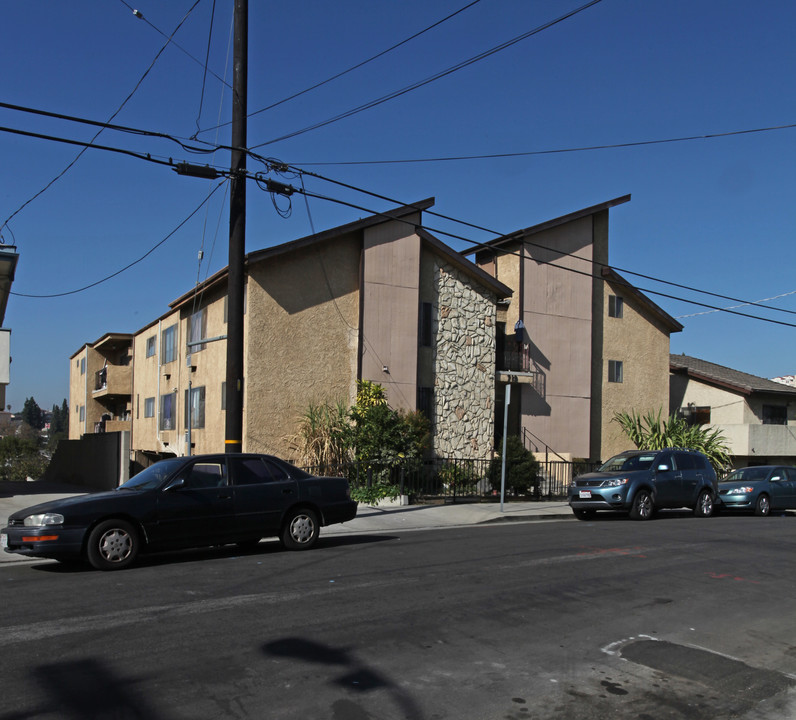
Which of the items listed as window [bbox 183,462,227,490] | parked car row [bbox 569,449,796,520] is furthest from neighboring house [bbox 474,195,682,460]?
window [bbox 183,462,227,490]

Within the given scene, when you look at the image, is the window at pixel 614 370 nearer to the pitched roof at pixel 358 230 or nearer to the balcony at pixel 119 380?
the pitched roof at pixel 358 230

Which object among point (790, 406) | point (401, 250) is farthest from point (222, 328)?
point (790, 406)

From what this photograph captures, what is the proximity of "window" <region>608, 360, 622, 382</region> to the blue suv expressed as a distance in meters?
12.5

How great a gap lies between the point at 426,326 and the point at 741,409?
1724 cm

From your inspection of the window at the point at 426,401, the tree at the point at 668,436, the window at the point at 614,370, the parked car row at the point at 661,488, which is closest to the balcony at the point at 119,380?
the window at the point at 426,401

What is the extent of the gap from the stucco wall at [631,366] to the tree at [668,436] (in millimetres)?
391

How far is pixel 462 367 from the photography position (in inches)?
1057

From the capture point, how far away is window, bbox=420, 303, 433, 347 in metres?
26.1

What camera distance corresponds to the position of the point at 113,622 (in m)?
7.00

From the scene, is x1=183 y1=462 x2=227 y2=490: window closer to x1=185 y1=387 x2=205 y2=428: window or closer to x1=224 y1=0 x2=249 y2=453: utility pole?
x1=224 y1=0 x2=249 y2=453: utility pole

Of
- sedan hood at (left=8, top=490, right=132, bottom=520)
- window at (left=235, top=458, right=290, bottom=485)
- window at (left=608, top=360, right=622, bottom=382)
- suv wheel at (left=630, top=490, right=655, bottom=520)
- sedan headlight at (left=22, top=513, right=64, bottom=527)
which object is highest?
window at (left=608, top=360, right=622, bottom=382)

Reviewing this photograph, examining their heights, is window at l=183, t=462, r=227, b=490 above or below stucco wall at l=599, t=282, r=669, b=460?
below

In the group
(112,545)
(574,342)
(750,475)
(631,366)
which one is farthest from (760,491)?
(112,545)

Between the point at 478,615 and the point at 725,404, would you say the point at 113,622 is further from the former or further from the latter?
the point at 725,404
